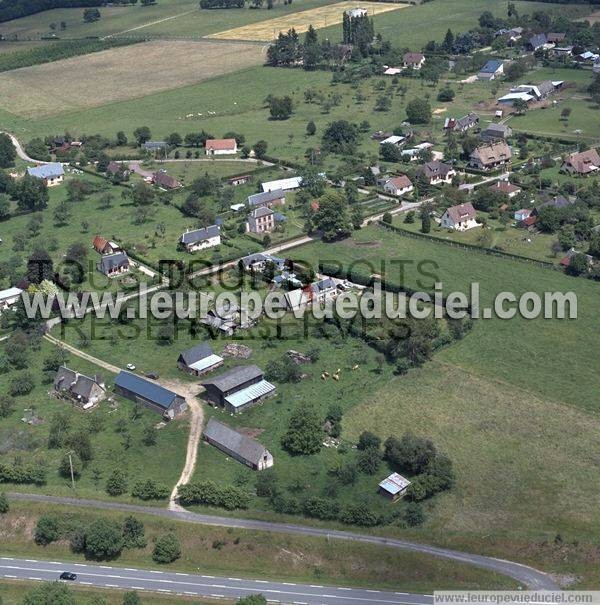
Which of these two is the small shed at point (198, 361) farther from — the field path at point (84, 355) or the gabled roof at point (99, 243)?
the gabled roof at point (99, 243)

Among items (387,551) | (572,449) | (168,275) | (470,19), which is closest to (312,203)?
(168,275)

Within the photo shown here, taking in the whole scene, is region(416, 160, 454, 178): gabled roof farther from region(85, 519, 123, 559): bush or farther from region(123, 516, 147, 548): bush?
region(85, 519, 123, 559): bush

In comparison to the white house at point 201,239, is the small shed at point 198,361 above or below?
below

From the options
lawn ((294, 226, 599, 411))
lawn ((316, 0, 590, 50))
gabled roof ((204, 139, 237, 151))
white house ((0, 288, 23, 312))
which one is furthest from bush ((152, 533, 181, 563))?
lawn ((316, 0, 590, 50))

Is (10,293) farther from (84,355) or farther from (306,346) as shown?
A: (306,346)

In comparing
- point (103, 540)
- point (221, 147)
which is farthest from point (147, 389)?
point (221, 147)

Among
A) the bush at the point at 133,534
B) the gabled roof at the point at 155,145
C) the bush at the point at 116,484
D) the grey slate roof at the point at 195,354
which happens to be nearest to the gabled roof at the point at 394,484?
the bush at the point at 133,534
